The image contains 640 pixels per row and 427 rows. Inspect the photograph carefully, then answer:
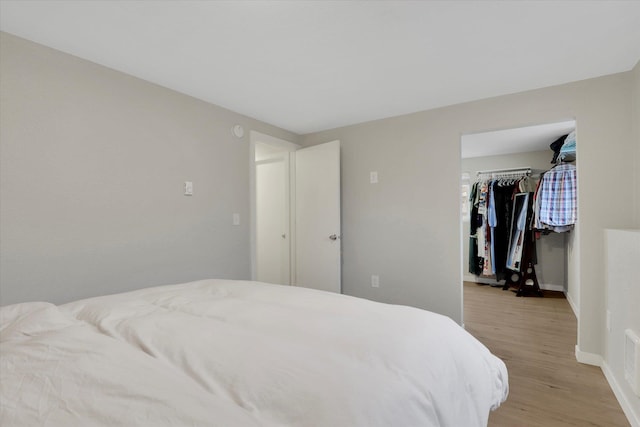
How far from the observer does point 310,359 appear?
84 centimetres

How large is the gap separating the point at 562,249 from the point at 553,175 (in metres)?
1.58

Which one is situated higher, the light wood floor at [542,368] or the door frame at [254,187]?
the door frame at [254,187]

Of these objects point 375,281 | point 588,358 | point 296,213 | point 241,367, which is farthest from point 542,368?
point 296,213

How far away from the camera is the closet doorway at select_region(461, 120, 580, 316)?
3654 millimetres

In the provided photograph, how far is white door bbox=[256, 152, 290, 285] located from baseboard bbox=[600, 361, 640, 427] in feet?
9.47

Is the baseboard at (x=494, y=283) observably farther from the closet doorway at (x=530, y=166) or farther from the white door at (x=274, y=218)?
the white door at (x=274, y=218)

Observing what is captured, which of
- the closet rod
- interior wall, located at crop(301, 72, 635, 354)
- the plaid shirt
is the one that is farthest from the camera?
the closet rod

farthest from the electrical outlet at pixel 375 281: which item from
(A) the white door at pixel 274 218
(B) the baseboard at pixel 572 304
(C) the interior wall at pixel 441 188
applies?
(B) the baseboard at pixel 572 304

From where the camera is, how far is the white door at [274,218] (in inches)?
145

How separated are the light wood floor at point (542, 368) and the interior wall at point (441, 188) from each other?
31cm

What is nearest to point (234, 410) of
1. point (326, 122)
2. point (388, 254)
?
point (388, 254)

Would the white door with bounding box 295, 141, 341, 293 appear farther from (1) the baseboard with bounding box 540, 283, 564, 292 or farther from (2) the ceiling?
(1) the baseboard with bounding box 540, 283, 564, 292

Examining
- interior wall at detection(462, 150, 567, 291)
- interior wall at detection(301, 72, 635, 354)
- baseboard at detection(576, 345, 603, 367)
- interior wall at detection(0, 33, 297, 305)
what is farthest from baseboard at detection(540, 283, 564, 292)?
interior wall at detection(0, 33, 297, 305)

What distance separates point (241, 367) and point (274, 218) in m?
3.07
